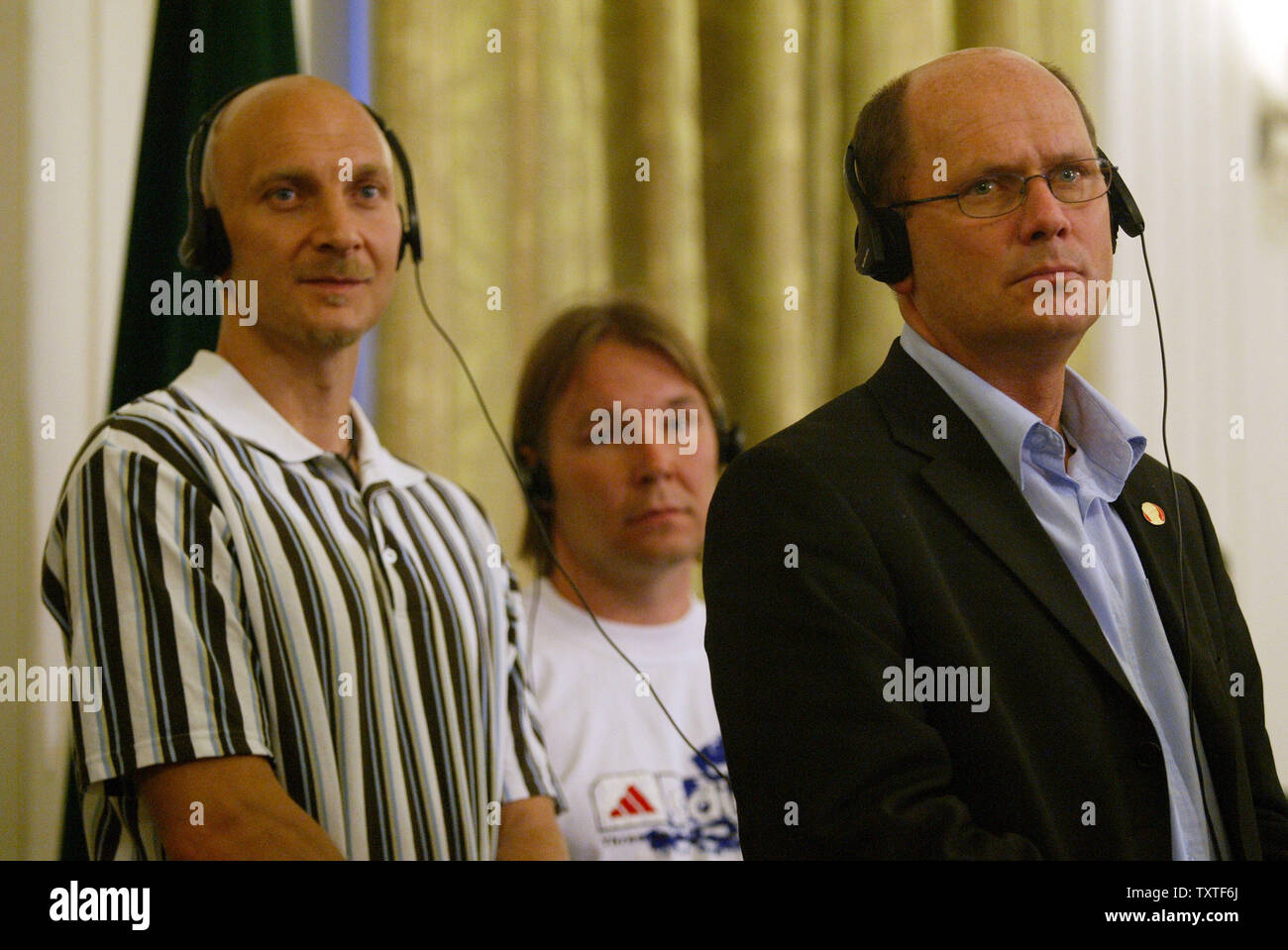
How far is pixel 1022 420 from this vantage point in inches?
49.4

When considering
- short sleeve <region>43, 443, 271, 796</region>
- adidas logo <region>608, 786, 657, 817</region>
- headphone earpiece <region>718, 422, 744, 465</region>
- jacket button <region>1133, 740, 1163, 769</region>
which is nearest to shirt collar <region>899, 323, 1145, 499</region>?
jacket button <region>1133, 740, 1163, 769</region>

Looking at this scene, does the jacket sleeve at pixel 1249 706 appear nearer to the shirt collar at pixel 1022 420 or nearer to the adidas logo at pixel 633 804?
the shirt collar at pixel 1022 420

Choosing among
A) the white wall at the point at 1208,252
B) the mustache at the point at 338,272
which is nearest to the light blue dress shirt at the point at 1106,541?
the white wall at the point at 1208,252

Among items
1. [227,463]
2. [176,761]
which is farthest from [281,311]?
[176,761]

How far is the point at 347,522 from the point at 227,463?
0.52 ft

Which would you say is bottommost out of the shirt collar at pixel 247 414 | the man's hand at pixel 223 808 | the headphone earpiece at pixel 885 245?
the man's hand at pixel 223 808

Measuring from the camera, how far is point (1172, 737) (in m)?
1.22

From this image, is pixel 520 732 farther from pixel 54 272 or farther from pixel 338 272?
pixel 54 272

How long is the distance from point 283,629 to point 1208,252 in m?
1.38

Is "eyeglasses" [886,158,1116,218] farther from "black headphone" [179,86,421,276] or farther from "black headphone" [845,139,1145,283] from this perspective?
"black headphone" [179,86,421,276]

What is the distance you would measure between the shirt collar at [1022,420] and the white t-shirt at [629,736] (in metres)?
0.58

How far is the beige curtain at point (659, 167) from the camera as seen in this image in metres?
1.82

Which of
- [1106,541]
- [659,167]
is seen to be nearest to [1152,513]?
[1106,541]
